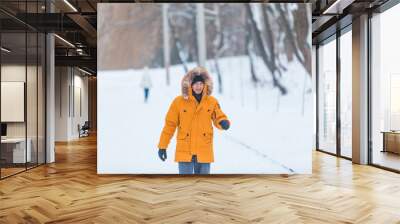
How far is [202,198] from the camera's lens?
16.5 ft

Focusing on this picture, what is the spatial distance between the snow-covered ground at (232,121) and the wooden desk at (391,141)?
2189mm

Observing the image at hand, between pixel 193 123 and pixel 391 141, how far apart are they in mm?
4254

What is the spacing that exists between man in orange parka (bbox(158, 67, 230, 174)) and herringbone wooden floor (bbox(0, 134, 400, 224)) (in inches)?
16.5

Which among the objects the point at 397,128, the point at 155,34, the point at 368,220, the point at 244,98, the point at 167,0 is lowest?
the point at 368,220

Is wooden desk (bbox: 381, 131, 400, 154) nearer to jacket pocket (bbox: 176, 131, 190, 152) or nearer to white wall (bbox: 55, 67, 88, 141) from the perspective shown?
jacket pocket (bbox: 176, 131, 190, 152)

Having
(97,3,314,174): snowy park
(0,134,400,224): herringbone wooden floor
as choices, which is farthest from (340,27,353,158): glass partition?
(97,3,314,174): snowy park

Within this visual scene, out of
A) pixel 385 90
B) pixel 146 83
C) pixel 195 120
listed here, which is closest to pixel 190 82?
pixel 195 120

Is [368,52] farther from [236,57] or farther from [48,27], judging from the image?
[48,27]

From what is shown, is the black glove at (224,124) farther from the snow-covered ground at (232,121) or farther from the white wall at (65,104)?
the white wall at (65,104)

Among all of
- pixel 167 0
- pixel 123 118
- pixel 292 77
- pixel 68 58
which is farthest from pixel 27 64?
pixel 68 58

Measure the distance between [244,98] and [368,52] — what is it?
139 inches

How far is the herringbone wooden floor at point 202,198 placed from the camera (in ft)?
13.5

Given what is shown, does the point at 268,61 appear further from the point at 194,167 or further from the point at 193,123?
the point at 194,167

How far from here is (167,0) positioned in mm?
8297
